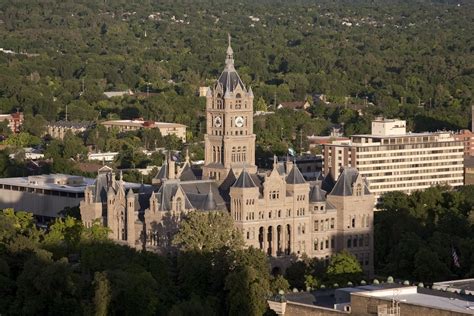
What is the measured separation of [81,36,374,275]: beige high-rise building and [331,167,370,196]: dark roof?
0.04 m

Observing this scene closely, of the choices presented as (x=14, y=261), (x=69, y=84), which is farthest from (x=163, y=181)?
(x=69, y=84)

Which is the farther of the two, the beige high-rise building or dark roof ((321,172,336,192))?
dark roof ((321,172,336,192))

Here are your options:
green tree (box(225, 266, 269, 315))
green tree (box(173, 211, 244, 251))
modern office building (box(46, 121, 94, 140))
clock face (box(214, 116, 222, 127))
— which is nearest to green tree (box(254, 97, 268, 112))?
modern office building (box(46, 121, 94, 140))

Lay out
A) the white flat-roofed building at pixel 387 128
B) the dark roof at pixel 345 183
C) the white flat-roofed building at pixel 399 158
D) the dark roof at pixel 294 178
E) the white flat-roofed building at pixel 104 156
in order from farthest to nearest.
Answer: the white flat-roofed building at pixel 104 156 → the white flat-roofed building at pixel 387 128 → the white flat-roofed building at pixel 399 158 → the dark roof at pixel 345 183 → the dark roof at pixel 294 178

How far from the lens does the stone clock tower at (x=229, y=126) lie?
299 feet

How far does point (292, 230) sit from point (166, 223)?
5681mm

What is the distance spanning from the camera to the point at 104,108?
17062 cm

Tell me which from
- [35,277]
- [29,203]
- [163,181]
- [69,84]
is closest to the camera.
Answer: [35,277]

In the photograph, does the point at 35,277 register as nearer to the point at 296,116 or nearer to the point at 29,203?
the point at 29,203

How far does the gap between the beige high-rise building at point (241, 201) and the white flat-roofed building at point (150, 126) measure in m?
55.9

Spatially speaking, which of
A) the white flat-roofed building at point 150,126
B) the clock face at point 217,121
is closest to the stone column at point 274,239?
the clock face at point 217,121

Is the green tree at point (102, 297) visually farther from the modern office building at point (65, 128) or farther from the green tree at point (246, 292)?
the modern office building at point (65, 128)

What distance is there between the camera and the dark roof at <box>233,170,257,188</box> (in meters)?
86.1

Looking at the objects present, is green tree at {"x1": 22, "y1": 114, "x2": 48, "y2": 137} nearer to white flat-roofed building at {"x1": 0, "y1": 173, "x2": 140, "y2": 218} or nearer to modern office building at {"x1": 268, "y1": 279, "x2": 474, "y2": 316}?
white flat-roofed building at {"x1": 0, "y1": 173, "x2": 140, "y2": 218}
